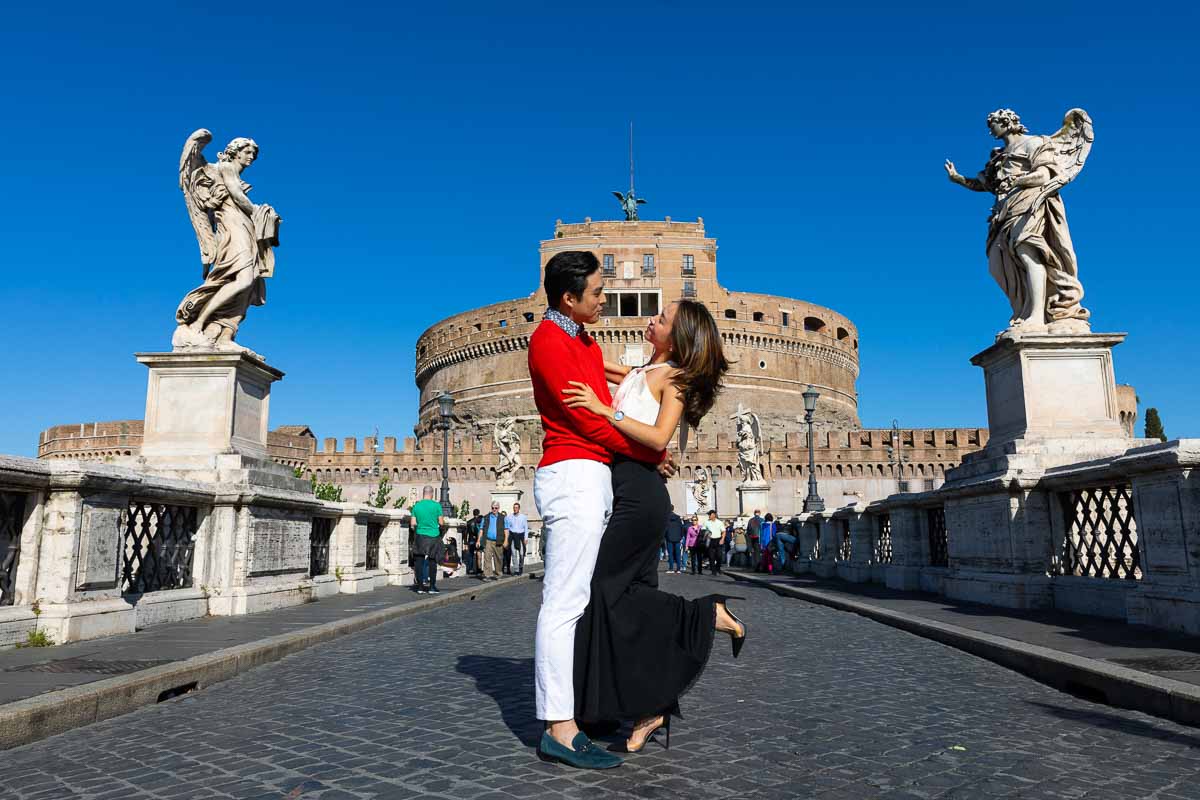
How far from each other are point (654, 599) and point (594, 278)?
3.85 ft

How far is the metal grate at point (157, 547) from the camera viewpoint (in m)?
6.25

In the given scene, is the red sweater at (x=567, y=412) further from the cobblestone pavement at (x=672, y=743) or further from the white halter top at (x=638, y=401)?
the cobblestone pavement at (x=672, y=743)

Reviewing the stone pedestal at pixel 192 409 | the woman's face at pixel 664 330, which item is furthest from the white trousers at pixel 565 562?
the stone pedestal at pixel 192 409

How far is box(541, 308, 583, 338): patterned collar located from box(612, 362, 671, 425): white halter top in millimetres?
271

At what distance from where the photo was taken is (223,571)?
280 inches

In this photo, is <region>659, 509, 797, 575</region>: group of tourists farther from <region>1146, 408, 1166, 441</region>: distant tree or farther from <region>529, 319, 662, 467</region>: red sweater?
<region>1146, 408, 1166, 441</region>: distant tree

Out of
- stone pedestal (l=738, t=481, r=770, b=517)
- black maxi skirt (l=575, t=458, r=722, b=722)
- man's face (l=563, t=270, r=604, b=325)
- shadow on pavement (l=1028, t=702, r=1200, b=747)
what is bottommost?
shadow on pavement (l=1028, t=702, r=1200, b=747)

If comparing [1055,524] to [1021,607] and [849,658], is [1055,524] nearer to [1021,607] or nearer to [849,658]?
[1021,607]

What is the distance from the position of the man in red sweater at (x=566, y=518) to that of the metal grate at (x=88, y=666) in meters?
2.48

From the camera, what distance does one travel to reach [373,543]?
12.3 m

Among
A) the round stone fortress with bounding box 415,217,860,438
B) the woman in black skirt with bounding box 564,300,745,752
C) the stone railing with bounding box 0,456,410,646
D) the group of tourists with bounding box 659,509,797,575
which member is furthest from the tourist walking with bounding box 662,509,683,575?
the round stone fortress with bounding box 415,217,860,438

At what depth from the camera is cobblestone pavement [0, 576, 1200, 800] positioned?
2613 mm

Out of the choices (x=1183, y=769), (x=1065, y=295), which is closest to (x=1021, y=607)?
(x=1065, y=295)

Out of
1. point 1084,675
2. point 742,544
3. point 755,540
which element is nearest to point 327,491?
point 742,544
